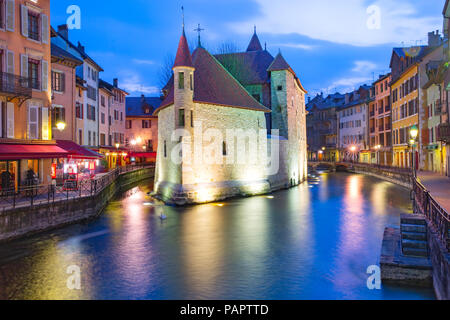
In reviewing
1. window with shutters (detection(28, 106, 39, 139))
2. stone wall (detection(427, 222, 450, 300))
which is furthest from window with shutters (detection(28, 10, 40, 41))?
stone wall (detection(427, 222, 450, 300))

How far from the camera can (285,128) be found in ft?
121

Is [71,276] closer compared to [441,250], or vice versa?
[441,250]

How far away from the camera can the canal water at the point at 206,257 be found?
995 cm

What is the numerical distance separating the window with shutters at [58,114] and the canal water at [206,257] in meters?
8.94

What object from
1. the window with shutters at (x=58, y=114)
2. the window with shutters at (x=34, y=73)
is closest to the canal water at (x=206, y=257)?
the window with shutters at (x=34, y=73)

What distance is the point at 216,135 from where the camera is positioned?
26859 millimetres

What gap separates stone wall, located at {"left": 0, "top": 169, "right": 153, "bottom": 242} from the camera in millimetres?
14102

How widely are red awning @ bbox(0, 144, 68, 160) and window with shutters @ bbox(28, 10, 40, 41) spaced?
565 centimetres

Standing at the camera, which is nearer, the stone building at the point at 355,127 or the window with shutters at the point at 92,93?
the window with shutters at the point at 92,93

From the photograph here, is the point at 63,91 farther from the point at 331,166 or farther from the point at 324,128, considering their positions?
the point at 324,128

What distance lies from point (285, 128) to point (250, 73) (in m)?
7.43

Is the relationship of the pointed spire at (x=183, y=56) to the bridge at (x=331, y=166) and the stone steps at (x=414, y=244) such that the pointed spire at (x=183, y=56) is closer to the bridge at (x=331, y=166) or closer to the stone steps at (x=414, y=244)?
the stone steps at (x=414, y=244)
